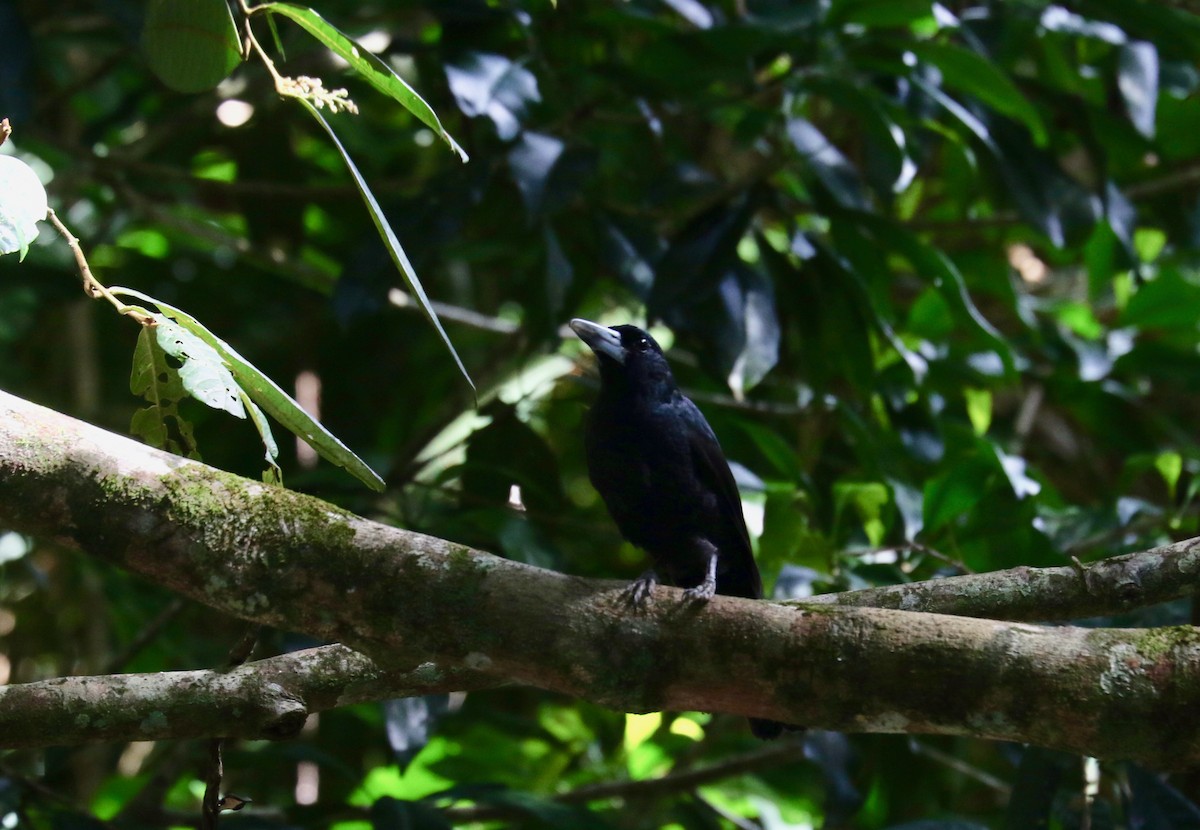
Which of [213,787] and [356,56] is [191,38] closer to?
[356,56]

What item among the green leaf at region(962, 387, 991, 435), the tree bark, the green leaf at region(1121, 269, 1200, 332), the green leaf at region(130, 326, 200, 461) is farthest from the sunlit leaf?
the green leaf at region(1121, 269, 1200, 332)

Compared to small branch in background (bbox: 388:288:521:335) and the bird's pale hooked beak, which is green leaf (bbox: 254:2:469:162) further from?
small branch in background (bbox: 388:288:521:335)

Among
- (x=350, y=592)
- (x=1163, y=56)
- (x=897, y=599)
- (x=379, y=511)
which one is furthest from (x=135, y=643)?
(x=1163, y=56)

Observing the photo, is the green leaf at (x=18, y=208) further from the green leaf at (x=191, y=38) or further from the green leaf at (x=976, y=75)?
the green leaf at (x=976, y=75)

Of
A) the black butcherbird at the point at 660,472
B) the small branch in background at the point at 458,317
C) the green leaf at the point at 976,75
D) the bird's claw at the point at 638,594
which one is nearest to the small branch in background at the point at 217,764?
the bird's claw at the point at 638,594

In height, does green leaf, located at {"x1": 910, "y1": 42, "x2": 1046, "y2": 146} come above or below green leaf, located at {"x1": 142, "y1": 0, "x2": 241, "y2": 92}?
below

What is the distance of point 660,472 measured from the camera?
2.54 m

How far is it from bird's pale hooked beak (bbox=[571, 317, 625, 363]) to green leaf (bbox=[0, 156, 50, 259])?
1535 millimetres

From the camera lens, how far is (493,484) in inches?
119

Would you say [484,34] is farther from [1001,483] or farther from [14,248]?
[14,248]

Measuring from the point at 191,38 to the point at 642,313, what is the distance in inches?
85.0

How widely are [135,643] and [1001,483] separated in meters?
2.37

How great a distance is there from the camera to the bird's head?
2656 millimetres

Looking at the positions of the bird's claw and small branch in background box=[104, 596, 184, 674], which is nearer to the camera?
the bird's claw
